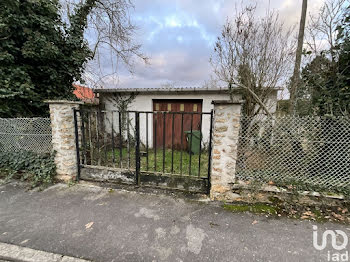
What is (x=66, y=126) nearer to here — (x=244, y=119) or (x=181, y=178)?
(x=181, y=178)

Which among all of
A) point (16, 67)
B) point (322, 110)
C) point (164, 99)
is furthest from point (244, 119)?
point (16, 67)

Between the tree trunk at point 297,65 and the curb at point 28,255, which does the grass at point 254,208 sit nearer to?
the curb at point 28,255

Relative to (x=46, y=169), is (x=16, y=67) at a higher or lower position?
higher

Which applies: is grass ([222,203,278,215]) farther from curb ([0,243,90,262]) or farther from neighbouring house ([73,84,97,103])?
neighbouring house ([73,84,97,103])

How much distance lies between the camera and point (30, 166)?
10.7 feet

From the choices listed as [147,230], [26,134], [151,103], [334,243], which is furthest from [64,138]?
[334,243]

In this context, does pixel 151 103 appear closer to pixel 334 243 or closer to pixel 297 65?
pixel 297 65

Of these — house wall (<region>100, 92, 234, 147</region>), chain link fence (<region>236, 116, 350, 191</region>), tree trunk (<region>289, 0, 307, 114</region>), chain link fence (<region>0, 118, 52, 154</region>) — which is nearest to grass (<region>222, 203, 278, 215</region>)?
chain link fence (<region>236, 116, 350, 191</region>)

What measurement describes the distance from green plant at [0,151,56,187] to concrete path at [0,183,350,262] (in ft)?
1.48

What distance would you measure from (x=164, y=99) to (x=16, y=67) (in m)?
4.09

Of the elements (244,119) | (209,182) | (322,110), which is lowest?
(209,182)

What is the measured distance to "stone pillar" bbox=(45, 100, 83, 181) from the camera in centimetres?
301

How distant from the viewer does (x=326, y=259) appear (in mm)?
1641

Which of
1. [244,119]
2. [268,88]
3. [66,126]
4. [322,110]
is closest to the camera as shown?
[244,119]
